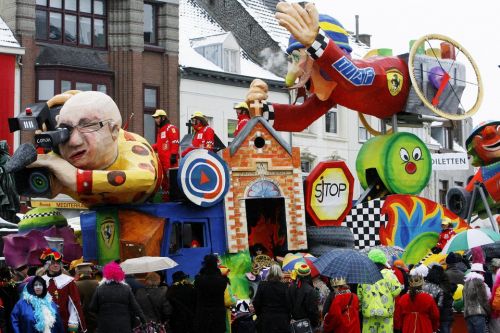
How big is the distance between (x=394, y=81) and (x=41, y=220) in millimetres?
7513

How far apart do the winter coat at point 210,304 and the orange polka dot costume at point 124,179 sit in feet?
12.2

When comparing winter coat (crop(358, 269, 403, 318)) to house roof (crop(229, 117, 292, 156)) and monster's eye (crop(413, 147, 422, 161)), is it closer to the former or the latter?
house roof (crop(229, 117, 292, 156))

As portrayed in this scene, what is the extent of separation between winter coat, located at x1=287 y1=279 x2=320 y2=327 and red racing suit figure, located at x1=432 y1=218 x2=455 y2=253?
27.2 feet

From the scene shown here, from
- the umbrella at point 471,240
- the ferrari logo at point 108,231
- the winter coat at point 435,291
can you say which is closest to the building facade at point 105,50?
the ferrari logo at point 108,231

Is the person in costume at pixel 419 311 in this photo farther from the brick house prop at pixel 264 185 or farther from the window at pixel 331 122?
the window at pixel 331 122

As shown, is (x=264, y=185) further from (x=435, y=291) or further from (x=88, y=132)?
(x=435, y=291)

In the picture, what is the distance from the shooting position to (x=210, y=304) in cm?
1755

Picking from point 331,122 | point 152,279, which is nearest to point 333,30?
point 152,279

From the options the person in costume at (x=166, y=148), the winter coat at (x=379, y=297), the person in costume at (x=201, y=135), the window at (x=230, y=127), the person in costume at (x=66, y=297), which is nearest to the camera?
the person in costume at (x=66, y=297)

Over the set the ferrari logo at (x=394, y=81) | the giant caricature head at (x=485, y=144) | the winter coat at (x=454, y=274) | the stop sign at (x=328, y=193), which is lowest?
the winter coat at (x=454, y=274)

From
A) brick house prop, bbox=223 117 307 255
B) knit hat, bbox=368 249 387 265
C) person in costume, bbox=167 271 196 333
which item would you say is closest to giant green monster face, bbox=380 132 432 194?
brick house prop, bbox=223 117 307 255

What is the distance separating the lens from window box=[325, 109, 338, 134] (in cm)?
4559

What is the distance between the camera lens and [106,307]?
15.8m

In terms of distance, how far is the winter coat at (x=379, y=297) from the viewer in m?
17.9
